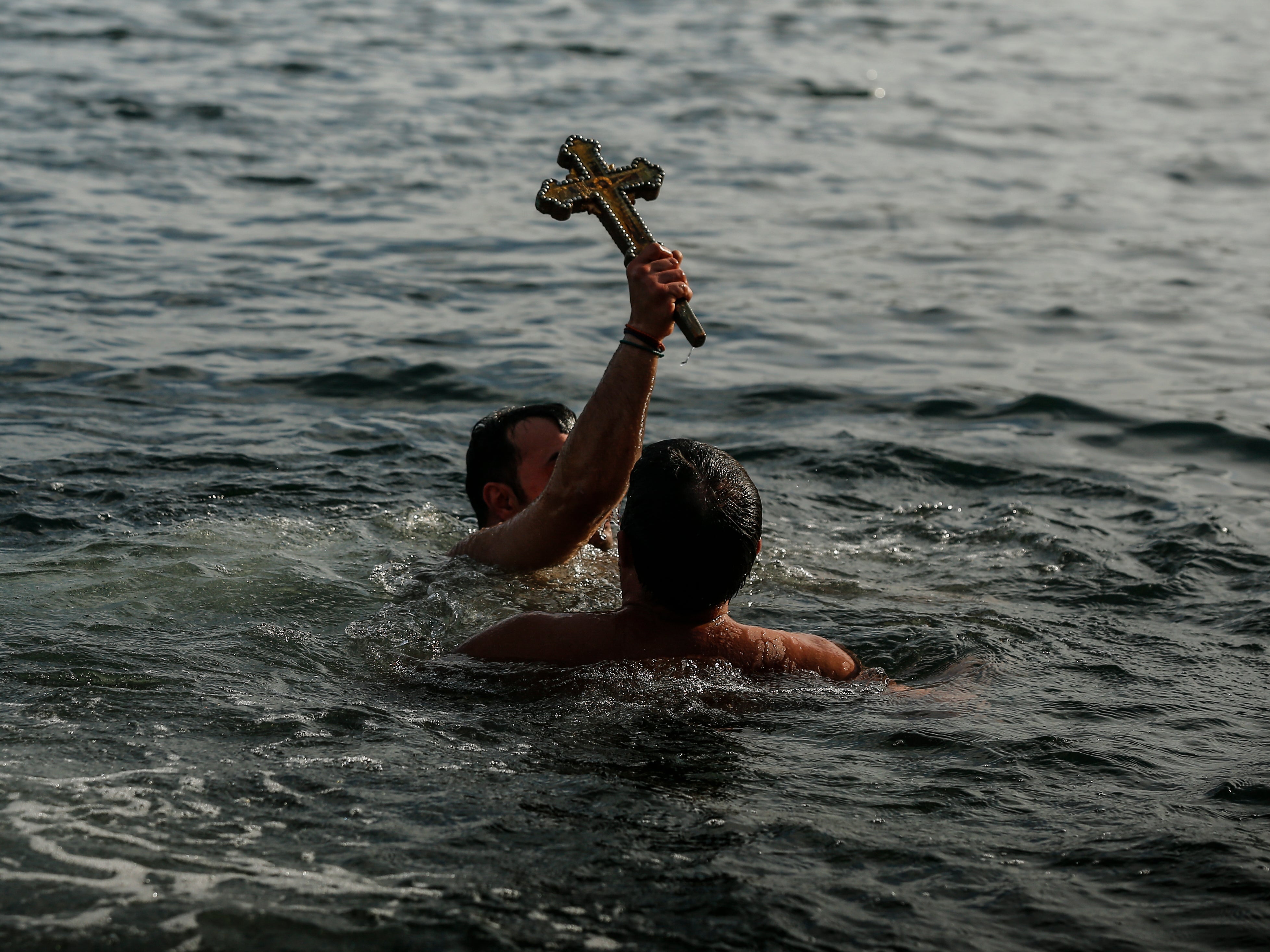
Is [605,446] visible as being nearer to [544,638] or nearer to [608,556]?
[544,638]

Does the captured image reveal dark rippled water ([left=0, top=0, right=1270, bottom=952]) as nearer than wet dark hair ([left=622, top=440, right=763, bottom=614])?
Yes

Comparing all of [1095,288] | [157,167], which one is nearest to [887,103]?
[1095,288]

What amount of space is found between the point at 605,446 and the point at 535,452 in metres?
1.24

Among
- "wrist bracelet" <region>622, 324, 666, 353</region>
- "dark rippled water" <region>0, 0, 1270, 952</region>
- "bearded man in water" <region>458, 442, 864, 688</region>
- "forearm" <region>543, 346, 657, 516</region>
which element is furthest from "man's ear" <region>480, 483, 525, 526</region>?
"wrist bracelet" <region>622, 324, 666, 353</region>

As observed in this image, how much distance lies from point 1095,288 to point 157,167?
30.8 ft

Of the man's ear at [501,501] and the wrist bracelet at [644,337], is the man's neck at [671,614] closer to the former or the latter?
the wrist bracelet at [644,337]

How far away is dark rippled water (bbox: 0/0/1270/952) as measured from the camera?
3.65 meters

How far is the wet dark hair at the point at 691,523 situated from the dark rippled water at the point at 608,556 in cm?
36

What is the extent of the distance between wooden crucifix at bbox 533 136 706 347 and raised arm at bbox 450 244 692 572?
0.07 meters

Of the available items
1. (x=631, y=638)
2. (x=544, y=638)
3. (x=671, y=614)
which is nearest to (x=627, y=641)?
(x=631, y=638)

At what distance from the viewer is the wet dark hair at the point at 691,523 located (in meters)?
4.28

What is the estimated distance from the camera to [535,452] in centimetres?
597

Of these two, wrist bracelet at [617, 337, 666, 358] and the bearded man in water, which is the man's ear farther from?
wrist bracelet at [617, 337, 666, 358]

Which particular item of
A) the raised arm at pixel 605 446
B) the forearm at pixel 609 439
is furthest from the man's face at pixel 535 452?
the forearm at pixel 609 439
